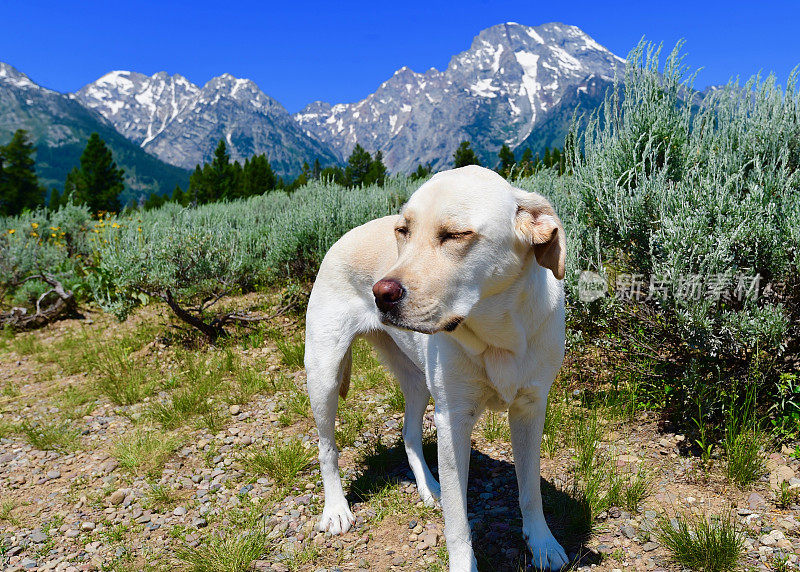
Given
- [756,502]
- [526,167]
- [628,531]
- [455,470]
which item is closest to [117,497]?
[455,470]

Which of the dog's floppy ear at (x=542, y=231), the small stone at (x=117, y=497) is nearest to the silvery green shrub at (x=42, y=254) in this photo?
the small stone at (x=117, y=497)

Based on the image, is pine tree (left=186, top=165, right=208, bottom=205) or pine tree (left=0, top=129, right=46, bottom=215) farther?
pine tree (left=186, top=165, right=208, bottom=205)

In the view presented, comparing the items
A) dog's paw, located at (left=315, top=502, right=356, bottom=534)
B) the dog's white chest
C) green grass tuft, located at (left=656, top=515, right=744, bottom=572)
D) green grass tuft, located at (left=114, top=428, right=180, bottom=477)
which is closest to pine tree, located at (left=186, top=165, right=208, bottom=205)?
green grass tuft, located at (left=114, top=428, right=180, bottom=477)

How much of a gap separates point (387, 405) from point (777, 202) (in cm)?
312

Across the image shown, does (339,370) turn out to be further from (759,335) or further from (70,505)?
(759,335)

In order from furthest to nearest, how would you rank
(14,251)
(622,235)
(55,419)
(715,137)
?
1. (14,251)
2. (55,419)
3. (715,137)
4. (622,235)

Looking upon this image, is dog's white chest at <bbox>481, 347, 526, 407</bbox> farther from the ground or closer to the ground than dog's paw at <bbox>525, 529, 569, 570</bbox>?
farther from the ground

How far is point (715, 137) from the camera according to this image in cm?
382

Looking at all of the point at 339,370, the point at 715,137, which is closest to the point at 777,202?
the point at 715,137

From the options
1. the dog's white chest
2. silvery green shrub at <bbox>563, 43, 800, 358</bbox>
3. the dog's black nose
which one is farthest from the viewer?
silvery green shrub at <bbox>563, 43, 800, 358</bbox>

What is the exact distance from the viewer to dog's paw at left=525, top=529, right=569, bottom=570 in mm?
2189

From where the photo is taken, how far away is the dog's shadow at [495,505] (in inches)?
91.1

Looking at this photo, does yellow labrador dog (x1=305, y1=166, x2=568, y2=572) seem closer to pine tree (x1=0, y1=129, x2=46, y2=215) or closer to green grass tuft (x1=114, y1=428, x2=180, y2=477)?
green grass tuft (x1=114, y1=428, x2=180, y2=477)

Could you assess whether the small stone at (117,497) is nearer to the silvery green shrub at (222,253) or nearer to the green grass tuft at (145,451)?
the green grass tuft at (145,451)
